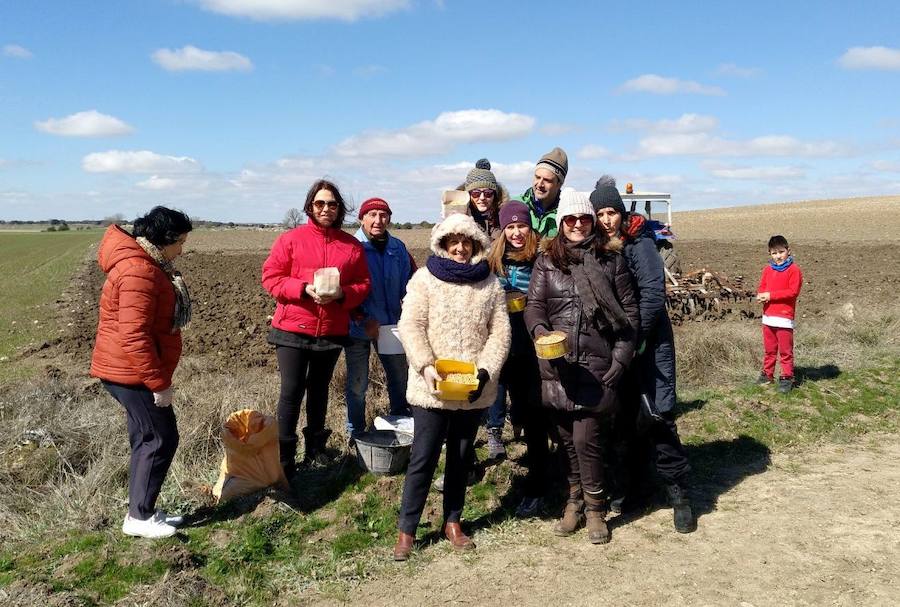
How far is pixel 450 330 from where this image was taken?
351 cm

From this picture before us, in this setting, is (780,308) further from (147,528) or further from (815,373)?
(147,528)

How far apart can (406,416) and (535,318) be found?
1689 millimetres

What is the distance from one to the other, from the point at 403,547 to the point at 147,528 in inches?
56.0

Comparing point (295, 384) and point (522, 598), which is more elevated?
point (295, 384)

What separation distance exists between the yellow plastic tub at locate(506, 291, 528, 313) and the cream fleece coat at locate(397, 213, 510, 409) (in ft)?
1.04

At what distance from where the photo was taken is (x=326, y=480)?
185 inches

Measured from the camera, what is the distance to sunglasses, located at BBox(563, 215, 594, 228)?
3648 mm

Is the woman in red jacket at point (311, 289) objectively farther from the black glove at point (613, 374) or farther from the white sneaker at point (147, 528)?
the black glove at point (613, 374)

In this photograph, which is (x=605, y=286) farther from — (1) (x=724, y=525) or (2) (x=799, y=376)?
(2) (x=799, y=376)

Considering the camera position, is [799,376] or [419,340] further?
[799,376]

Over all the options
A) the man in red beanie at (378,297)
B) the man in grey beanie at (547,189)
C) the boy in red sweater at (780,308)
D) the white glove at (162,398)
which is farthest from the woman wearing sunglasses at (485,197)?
the boy in red sweater at (780,308)

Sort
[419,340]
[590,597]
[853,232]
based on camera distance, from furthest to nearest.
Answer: [853,232], [419,340], [590,597]

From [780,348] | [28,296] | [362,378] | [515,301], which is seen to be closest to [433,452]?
[515,301]

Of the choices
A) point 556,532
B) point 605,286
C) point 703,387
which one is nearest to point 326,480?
point 556,532
